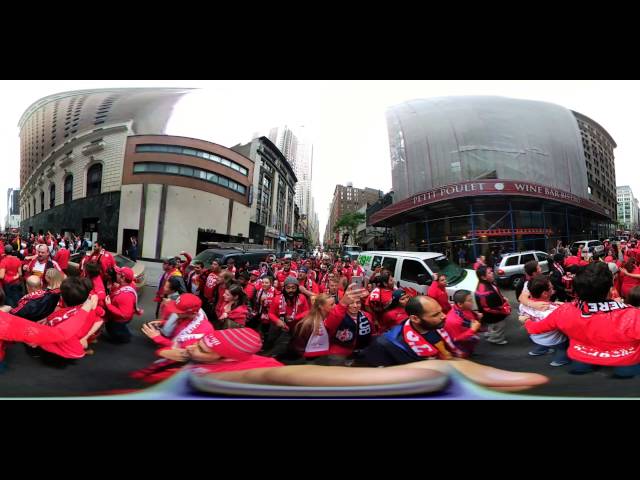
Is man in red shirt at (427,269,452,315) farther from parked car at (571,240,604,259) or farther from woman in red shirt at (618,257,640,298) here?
woman in red shirt at (618,257,640,298)

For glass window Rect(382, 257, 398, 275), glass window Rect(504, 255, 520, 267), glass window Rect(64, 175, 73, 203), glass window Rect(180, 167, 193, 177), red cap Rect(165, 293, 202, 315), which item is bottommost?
red cap Rect(165, 293, 202, 315)

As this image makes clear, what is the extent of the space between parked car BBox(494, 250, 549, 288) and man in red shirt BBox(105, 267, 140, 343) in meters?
1.74

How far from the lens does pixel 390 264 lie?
1546 mm

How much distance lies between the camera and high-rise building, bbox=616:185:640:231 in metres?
1.25

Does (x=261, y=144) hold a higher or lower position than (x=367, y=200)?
higher

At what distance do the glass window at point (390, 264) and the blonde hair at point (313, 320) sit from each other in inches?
19.7

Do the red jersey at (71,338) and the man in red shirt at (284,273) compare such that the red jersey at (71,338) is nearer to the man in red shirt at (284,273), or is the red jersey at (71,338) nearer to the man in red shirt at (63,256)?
the man in red shirt at (63,256)

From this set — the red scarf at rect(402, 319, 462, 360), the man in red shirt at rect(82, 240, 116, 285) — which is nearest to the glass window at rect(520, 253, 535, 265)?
the red scarf at rect(402, 319, 462, 360)

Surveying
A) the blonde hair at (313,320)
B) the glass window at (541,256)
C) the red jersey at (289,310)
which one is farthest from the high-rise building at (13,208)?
the glass window at (541,256)

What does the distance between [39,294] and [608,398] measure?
8.41 ft

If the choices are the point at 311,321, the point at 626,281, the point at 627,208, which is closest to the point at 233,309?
the point at 311,321

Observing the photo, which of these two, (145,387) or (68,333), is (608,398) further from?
(68,333)

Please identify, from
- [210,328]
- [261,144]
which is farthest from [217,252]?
[261,144]

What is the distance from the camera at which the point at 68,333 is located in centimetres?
99
